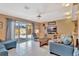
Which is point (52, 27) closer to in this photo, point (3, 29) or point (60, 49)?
point (60, 49)

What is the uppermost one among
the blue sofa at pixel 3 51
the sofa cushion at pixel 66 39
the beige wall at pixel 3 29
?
the beige wall at pixel 3 29

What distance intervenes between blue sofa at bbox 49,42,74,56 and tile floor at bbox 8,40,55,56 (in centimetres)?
12

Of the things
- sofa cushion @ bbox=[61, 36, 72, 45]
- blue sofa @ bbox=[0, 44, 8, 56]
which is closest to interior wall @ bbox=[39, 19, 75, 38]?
sofa cushion @ bbox=[61, 36, 72, 45]

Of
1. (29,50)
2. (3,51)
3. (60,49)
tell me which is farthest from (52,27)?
(3,51)

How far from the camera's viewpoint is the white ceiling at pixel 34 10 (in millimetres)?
A: 2303

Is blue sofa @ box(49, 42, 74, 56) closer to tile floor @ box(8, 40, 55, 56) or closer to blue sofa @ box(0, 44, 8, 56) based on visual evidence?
tile floor @ box(8, 40, 55, 56)

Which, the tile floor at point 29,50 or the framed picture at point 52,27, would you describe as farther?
the framed picture at point 52,27

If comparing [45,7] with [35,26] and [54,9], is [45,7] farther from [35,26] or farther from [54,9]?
[35,26]

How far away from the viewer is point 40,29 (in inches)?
98.5

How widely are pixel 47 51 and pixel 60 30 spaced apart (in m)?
0.52

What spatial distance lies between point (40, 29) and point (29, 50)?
1.66 feet

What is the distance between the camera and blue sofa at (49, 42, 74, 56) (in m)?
2.30

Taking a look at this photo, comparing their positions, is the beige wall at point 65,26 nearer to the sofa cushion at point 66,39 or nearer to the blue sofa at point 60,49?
the sofa cushion at point 66,39

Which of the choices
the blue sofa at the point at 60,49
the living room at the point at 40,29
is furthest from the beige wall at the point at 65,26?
the blue sofa at the point at 60,49
